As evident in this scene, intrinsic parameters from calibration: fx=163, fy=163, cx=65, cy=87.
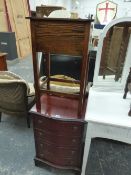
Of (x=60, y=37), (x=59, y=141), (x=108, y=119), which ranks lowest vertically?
(x=59, y=141)

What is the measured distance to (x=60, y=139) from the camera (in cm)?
124

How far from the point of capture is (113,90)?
4.50ft

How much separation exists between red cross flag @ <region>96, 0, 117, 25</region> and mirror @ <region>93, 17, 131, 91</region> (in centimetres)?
74

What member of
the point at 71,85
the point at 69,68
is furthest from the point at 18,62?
the point at 71,85

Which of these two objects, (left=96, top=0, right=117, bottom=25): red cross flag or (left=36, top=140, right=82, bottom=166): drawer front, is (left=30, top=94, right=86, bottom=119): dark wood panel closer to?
(left=36, top=140, right=82, bottom=166): drawer front

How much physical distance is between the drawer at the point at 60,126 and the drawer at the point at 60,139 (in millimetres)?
35

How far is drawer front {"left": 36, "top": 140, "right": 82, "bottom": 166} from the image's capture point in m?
1.30

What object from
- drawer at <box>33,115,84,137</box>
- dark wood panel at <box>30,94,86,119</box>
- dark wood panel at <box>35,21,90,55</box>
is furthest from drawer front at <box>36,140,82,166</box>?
dark wood panel at <box>35,21,90,55</box>

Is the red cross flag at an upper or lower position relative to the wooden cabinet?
upper

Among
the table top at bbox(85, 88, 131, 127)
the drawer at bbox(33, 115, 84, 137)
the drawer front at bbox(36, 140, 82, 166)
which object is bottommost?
the drawer front at bbox(36, 140, 82, 166)

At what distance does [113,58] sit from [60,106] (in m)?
0.61

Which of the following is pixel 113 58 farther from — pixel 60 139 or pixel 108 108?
pixel 60 139

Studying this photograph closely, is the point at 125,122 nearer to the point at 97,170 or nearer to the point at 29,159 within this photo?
the point at 97,170

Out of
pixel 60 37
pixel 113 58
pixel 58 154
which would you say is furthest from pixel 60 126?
pixel 113 58
